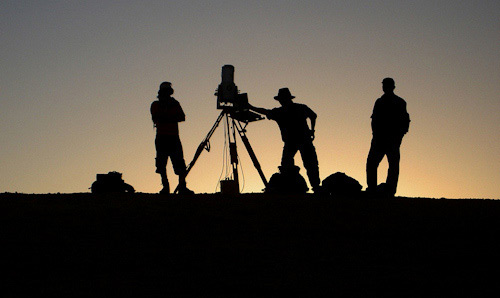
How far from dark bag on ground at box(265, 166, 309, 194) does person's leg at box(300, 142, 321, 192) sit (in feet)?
0.61

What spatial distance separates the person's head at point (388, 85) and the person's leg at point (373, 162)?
98 centimetres

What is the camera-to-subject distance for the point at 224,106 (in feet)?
51.2

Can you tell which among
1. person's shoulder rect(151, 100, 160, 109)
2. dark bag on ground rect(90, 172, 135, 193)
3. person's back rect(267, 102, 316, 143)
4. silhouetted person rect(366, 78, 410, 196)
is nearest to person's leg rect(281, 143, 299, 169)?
person's back rect(267, 102, 316, 143)

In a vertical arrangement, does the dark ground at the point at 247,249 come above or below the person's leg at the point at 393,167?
below

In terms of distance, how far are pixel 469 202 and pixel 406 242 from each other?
4.41 metres

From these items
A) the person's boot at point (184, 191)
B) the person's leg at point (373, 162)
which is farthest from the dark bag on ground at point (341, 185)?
the person's boot at point (184, 191)

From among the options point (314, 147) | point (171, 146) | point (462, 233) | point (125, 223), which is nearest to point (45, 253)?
point (125, 223)

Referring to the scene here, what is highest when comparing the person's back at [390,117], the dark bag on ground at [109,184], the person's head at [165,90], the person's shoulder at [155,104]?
the person's head at [165,90]

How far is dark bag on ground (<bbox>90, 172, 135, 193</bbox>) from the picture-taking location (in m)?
14.3

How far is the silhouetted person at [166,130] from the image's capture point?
14086 mm

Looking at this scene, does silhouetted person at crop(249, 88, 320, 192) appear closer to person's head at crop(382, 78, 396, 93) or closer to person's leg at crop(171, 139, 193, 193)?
person's head at crop(382, 78, 396, 93)

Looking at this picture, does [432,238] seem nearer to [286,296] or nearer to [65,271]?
[286,296]

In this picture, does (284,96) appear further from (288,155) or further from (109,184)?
(109,184)

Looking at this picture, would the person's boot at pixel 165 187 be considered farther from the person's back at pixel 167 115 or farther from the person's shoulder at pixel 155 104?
the person's shoulder at pixel 155 104
